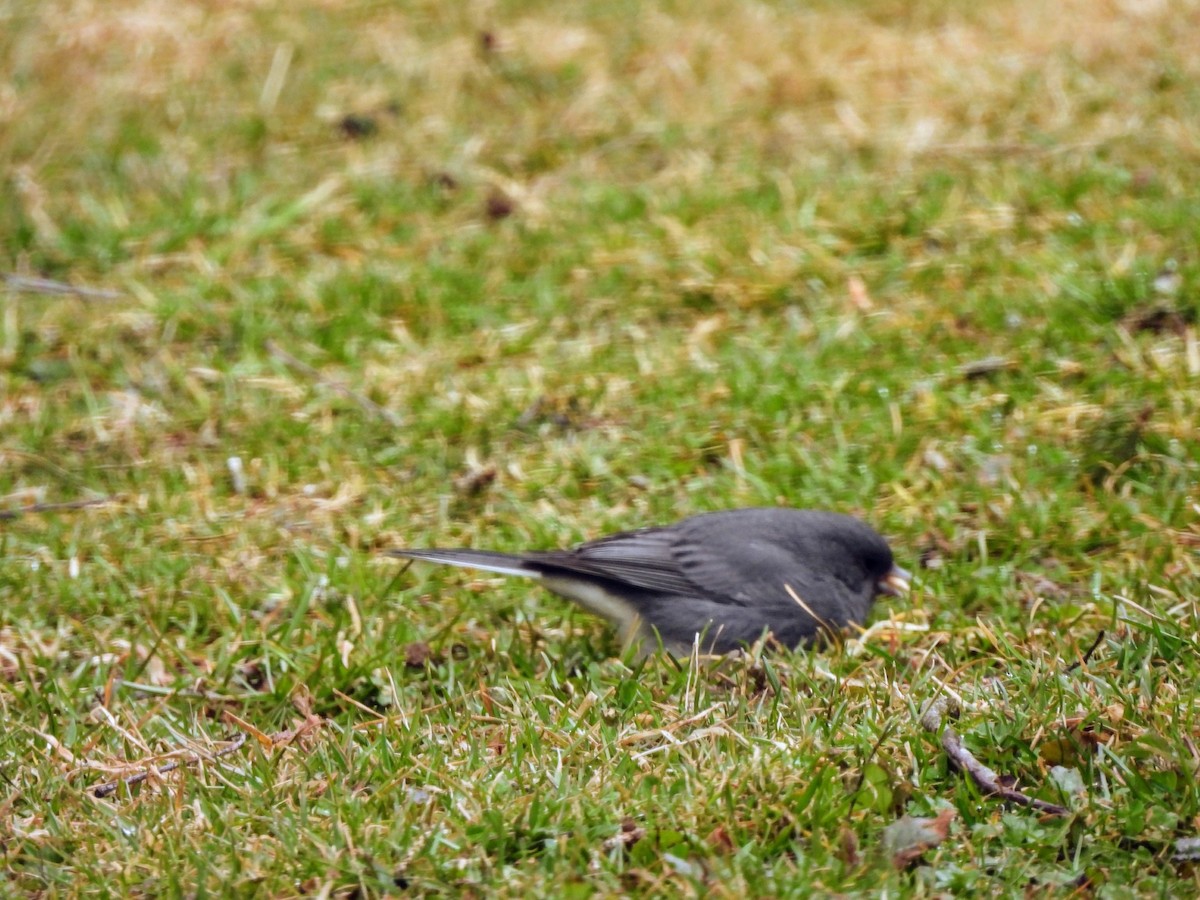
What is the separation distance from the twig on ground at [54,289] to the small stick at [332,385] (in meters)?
0.84

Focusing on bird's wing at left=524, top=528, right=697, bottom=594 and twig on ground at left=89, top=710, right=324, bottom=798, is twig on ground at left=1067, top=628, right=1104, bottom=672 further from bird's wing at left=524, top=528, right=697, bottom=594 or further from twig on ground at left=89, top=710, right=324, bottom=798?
twig on ground at left=89, top=710, right=324, bottom=798

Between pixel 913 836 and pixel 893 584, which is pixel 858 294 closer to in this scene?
pixel 893 584

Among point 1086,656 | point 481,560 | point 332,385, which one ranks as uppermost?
point 1086,656

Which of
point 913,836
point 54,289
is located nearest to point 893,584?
point 913,836

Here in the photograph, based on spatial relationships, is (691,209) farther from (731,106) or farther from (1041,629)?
(1041,629)

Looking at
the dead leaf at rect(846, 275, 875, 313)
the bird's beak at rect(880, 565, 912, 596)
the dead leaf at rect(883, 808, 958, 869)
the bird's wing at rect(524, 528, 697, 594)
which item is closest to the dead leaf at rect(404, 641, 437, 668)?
the bird's wing at rect(524, 528, 697, 594)

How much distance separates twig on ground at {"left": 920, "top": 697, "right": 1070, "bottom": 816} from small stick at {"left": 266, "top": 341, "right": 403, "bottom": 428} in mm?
2494

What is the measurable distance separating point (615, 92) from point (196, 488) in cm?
336

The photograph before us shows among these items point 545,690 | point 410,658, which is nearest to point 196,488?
point 410,658

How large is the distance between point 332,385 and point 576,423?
920mm

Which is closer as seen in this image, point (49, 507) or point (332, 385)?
point (49, 507)

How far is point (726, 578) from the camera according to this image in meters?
3.76

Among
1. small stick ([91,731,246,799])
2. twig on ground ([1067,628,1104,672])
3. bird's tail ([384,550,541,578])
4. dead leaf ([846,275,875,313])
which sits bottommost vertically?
small stick ([91,731,246,799])

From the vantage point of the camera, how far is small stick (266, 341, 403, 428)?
490 centimetres
